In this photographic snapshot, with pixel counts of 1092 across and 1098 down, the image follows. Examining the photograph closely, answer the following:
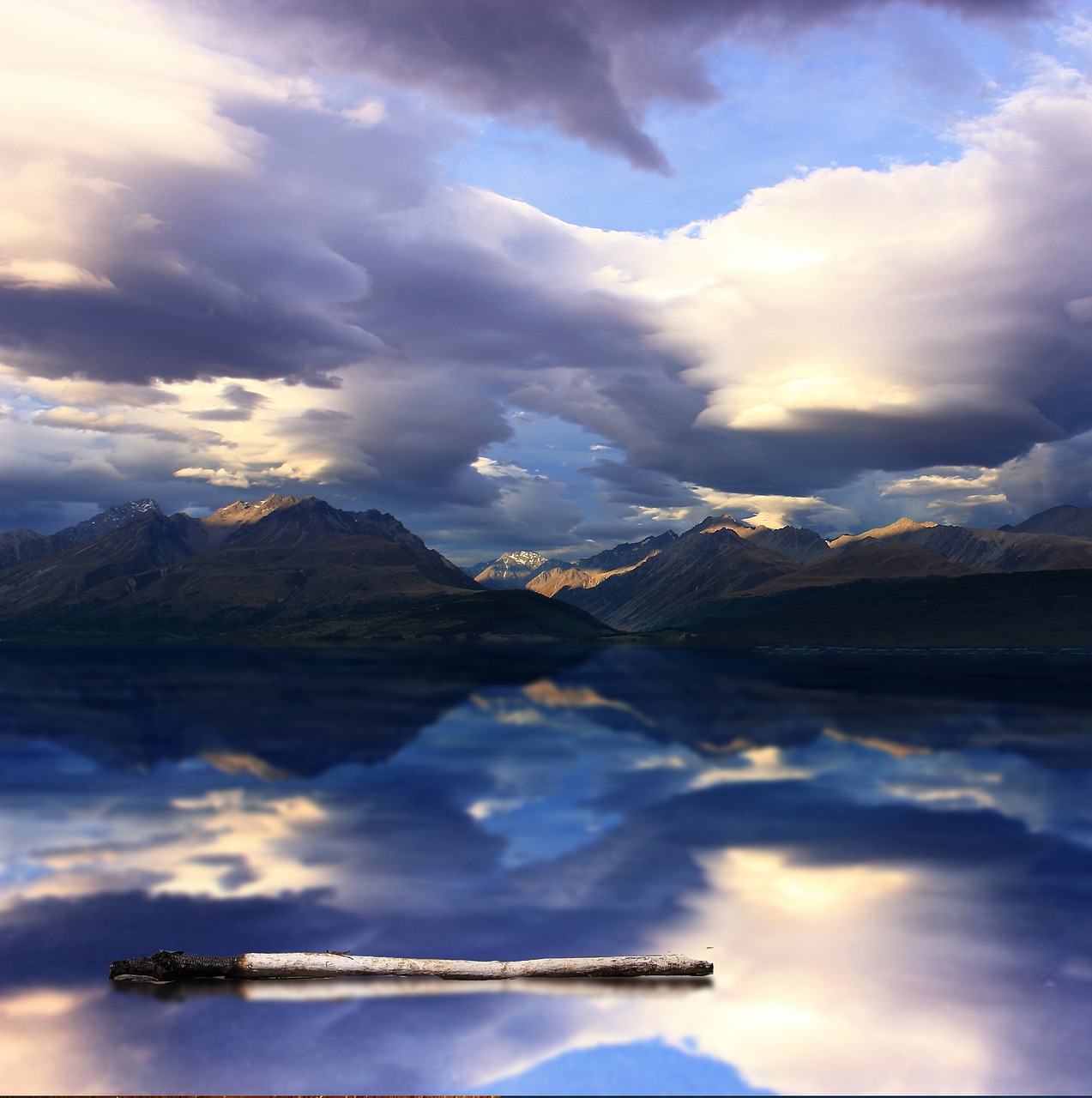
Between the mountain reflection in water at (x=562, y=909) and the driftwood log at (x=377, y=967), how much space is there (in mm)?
537

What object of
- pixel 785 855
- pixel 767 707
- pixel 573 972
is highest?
pixel 767 707

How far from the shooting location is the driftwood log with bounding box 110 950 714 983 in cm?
2809

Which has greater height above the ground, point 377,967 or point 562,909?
point 562,909

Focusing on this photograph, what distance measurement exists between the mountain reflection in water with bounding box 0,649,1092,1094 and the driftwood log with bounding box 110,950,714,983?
537 millimetres

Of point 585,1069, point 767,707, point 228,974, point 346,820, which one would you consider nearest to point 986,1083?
point 585,1069

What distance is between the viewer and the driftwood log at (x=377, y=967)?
2809 cm

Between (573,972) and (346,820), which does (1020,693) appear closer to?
(346,820)

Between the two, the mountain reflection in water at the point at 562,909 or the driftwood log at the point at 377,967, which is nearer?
the mountain reflection in water at the point at 562,909

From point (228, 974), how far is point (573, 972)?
40.9ft

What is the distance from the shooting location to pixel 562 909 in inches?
1539

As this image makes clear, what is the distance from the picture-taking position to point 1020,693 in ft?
532

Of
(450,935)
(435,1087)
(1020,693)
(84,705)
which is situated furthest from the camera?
(1020,693)

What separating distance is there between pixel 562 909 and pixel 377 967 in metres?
13.0

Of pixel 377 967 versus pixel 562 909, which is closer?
pixel 377 967
